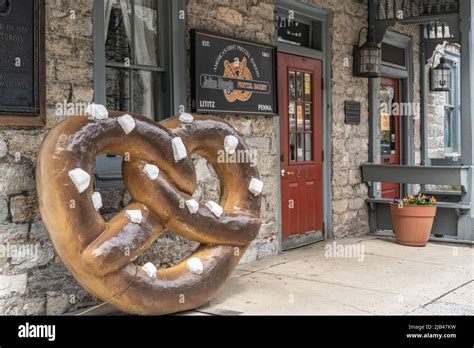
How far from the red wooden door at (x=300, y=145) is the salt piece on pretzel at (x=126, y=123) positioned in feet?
10.2

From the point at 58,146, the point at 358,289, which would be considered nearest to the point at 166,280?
the point at 58,146

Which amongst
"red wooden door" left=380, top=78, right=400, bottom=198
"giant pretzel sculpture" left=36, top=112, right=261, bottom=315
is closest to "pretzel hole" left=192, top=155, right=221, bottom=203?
"giant pretzel sculpture" left=36, top=112, right=261, bottom=315

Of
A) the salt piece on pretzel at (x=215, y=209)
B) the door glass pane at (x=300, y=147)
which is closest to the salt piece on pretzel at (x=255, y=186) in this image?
the salt piece on pretzel at (x=215, y=209)

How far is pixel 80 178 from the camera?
3.97 meters

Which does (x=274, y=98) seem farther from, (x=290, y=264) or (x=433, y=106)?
(x=433, y=106)

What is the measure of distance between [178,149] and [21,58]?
51.4 inches

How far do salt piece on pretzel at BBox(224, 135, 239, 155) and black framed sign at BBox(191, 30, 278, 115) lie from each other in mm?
877

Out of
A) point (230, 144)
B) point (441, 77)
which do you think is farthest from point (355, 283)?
point (441, 77)

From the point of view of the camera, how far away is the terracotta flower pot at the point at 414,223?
24.2 ft

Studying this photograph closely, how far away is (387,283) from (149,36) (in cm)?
320

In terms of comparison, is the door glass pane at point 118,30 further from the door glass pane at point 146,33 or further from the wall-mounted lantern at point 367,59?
the wall-mounted lantern at point 367,59

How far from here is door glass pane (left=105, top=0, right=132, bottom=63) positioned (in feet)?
17.1

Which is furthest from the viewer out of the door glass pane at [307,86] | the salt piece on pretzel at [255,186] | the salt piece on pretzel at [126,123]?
the door glass pane at [307,86]

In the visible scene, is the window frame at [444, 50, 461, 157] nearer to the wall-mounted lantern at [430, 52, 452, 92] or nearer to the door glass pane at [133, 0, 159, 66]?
the wall-mounted lantern at [430, 52, 452, 92]
